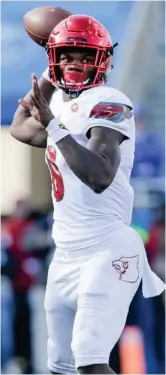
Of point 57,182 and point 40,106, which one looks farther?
point 57,182

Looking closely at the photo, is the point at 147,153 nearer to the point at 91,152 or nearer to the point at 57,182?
the point at 57,182

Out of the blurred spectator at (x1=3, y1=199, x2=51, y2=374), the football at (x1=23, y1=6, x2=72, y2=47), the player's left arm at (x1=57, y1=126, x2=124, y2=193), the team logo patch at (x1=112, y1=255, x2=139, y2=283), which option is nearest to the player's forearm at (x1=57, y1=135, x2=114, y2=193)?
the player's left arm at (x1=57, y1=126, x2=124, y2=193)

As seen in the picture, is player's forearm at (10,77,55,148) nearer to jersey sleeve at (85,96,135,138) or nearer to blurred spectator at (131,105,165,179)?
jersey sleeve at (85,96,135,138)

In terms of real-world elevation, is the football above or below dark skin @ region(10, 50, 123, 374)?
above

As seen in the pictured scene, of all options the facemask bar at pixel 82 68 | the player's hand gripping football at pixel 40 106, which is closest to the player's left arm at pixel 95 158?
the player's hand gripping football at pixel 40 106

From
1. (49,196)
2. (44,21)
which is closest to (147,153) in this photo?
(49,196)

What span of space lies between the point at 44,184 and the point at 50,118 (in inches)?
98.5

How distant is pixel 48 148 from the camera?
3.45 meters

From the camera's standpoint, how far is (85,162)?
10.2 feet

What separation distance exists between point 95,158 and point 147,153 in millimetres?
2530

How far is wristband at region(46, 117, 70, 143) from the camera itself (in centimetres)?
313

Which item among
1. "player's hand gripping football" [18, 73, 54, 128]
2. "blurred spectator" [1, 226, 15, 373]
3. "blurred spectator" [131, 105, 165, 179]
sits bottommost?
"blurred spectator" [1, 226, 15, 373]

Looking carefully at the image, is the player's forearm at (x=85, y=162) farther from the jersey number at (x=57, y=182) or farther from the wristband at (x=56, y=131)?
the jersey number at (x=57, y=182)

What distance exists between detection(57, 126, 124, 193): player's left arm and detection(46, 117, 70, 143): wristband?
14 millimetres
